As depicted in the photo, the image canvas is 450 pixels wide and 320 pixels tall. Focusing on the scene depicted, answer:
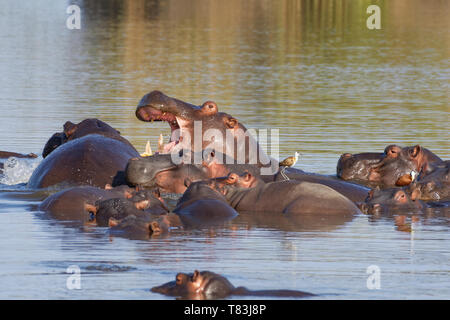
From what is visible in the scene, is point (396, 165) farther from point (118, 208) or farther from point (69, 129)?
point (118, 208)

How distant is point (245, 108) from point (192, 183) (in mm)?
11234

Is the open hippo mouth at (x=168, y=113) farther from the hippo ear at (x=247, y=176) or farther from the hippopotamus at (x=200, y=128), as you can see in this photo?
the hippo ear at (x=247, y=176)

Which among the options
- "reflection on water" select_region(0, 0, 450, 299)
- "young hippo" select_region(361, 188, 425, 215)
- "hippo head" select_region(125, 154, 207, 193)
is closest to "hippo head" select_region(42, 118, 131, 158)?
"reflection on water" select_region(0, 0, 450, 299)

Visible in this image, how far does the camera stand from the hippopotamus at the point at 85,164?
11.8 meters

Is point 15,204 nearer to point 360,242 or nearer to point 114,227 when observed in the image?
point 114,227

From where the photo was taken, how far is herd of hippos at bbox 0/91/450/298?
10320mm

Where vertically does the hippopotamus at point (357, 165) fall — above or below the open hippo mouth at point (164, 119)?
below

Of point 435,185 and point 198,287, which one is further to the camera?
point 435,185

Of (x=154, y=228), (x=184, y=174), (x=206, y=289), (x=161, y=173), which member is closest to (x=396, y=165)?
(x=184, y=174)

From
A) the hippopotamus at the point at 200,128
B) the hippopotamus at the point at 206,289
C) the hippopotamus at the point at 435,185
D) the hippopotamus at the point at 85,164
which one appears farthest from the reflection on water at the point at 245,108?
the hippopotamus at the point at 200,128

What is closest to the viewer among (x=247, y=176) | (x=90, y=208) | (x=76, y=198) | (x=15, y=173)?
(x=90, y=208)

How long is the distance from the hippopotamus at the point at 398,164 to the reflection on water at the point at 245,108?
75cm

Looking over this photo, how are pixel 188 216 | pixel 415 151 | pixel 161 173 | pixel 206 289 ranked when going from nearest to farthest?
pixel 206 289, pixel 188 216, pixel 161 173, pixel 415 151

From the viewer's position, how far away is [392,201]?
1141cm
